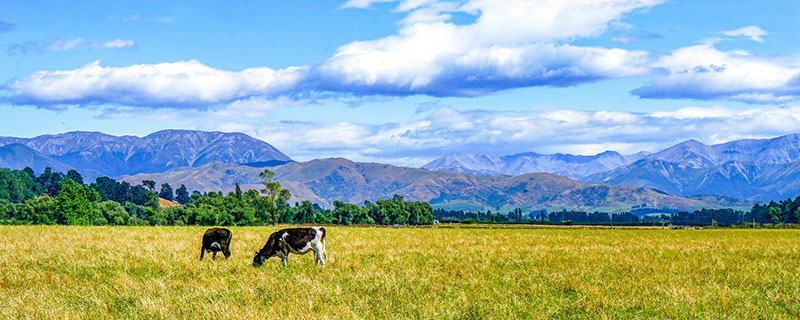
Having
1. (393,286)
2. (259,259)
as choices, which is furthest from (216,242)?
(393,286)

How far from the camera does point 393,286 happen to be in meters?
19.8

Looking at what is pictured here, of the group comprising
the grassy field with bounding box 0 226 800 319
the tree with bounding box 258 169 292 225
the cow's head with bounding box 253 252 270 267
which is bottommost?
the grassy field with bounding box 0 226 800 319

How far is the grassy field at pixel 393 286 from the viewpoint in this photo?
1609cm

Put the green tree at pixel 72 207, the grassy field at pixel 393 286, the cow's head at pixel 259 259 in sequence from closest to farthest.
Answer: the grassy field at pixel 393 286 → the cow's head at pixel 259 259 → the green tree at pixel 72 207

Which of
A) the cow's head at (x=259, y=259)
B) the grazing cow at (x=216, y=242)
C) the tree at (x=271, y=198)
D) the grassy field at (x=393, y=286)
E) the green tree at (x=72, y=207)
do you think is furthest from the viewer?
the tree at (x=271, y=198)

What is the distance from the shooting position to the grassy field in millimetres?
16094

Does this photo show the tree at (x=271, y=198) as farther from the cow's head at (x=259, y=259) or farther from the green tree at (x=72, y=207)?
the cow's head at (x=259, y=259)

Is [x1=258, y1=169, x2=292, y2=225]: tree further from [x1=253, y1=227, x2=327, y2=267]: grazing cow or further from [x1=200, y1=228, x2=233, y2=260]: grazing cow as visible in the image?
[x1=253, y1=227, x2=327, y2=267]: grazing cow

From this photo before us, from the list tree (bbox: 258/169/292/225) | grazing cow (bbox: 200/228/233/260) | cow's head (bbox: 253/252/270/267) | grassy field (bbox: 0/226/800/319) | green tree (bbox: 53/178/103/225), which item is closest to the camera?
grassy field (bbox: 0/226/800/319)

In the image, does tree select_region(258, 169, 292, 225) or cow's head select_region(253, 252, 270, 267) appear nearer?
cow's head select_region(253, 252, 270, 267)

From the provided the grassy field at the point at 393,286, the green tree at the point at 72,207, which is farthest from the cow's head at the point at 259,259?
the green tree at the point at 72,207

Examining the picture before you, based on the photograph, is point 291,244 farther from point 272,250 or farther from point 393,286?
point 393,286

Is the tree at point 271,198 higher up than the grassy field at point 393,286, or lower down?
higher up

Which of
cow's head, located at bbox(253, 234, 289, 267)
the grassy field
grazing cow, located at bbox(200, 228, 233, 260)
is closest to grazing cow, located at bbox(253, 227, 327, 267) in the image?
cow's head, located at bbox(253, 234, 289, 267)
